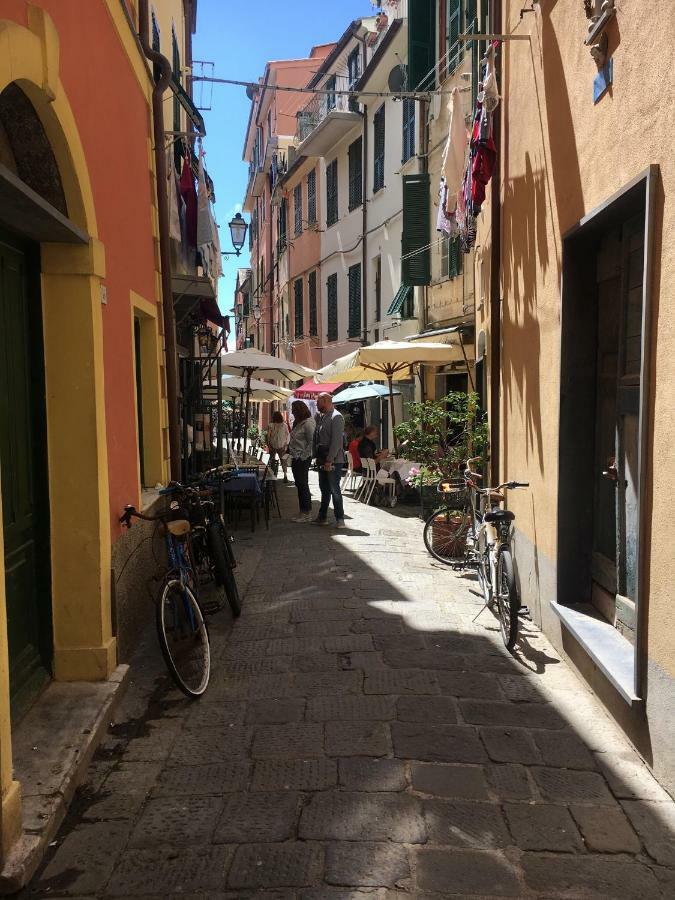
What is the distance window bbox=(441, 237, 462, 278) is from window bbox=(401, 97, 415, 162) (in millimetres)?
3067

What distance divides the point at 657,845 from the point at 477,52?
845cm

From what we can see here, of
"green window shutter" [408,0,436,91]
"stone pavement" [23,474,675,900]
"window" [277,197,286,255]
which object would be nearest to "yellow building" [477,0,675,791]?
"stone pavement" [23,474,675,900]

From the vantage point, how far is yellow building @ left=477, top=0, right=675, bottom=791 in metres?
3.32

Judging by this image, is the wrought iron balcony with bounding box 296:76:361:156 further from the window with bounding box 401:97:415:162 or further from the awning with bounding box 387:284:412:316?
the awning with bounding box 387:284:412:316

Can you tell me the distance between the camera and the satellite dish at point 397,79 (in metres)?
15.8

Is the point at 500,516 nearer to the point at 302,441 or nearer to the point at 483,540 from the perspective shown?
the point at 483,540

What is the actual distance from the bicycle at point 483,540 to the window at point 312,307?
15.8m

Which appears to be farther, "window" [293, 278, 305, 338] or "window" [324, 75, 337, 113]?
"window" [293, 278, 305, 338]

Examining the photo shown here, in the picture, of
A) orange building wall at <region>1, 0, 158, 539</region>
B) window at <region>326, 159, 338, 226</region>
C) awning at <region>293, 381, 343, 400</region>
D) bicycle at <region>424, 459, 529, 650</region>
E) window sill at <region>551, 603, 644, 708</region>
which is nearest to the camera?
window sill at <region>551, 603, 644, 708</region>

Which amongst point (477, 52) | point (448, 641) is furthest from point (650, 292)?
point (477, 52)

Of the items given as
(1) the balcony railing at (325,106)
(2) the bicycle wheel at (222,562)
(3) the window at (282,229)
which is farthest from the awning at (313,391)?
(2) the bicycle wheel at (222,562)

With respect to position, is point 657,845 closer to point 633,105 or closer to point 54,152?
point 633,105

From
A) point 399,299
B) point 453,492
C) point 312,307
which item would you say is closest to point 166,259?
point 453,492

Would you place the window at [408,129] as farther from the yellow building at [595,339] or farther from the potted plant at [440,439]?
the potted plant at [440,439]
